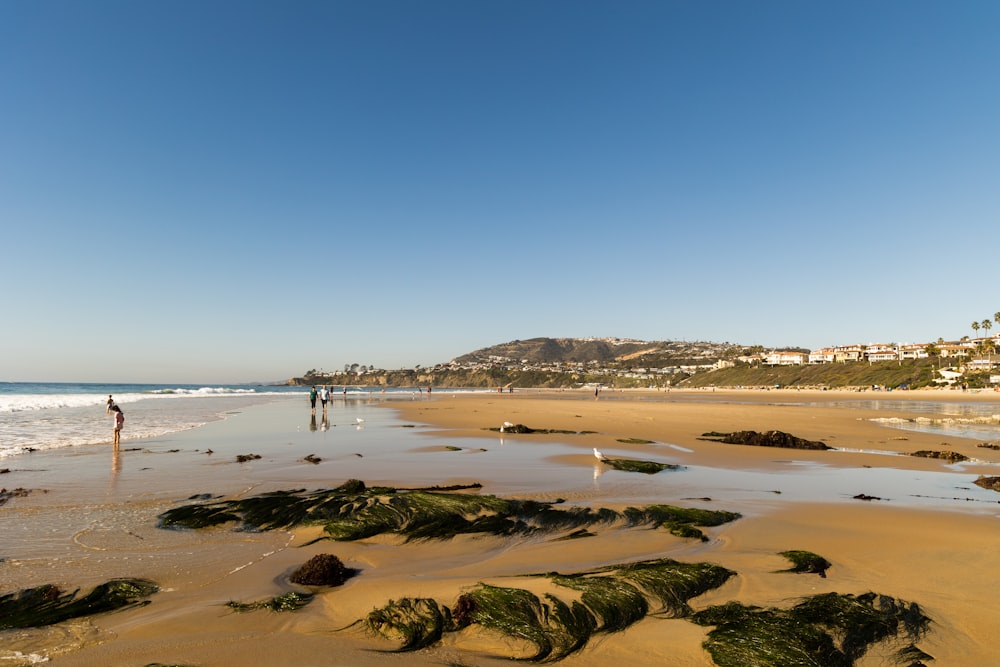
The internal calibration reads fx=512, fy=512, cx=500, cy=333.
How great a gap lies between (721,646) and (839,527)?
14.7 ft

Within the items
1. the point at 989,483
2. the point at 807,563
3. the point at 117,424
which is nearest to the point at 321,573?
the point at 807,563

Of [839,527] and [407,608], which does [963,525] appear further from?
[407,608]

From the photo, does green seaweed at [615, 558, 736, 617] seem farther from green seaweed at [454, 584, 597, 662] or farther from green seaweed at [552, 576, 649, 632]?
green seaweed at [454, 584, 597, 662]

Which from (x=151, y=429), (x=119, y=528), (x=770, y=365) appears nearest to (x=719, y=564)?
(x=119, y=528)

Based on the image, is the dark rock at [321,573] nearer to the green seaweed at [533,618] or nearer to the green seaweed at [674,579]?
the green seaweed at [533,618]

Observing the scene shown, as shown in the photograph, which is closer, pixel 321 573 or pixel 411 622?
pixel 411 622

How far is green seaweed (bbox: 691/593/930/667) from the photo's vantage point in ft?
12.1

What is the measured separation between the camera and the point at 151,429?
2098 centimetres

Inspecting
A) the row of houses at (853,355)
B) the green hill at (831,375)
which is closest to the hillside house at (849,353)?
the row of houses at (853,355)

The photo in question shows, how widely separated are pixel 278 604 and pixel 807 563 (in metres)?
5.29

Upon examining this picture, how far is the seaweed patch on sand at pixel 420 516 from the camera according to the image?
683 centimetres

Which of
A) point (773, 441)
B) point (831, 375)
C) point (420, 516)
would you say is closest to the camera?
point (420, 516)

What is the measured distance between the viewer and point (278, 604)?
4.37 meters

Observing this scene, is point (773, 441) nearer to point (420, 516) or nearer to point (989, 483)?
point (989, 483)
